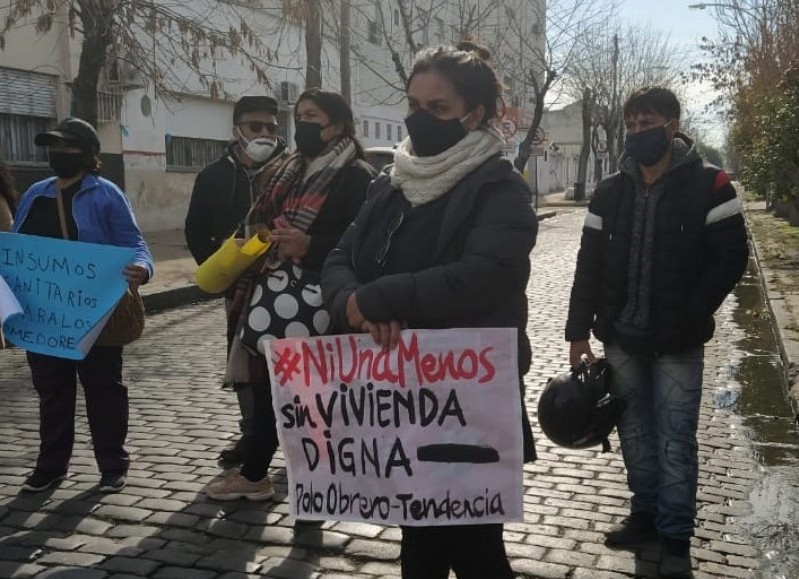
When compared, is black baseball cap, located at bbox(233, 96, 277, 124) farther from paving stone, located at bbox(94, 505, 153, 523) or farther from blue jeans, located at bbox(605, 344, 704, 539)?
blue jeans, located at bbox(605, 344, 704, 539)

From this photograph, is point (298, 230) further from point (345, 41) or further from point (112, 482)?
point (345, 41)

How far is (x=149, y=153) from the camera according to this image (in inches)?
821

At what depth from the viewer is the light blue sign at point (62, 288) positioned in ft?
15.2

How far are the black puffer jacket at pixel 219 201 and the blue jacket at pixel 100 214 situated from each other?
1.26ft

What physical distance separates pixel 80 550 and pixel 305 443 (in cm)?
163

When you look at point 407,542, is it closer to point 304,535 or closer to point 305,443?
point 305,443

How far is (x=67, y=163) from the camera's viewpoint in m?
4.67

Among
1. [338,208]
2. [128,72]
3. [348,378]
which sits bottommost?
[348,378]

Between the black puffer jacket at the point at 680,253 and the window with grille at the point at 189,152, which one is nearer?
the black puffer jacket at the point at 680,253

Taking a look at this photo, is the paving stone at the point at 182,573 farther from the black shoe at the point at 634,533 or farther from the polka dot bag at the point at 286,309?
the black shoe at the point at 634,533

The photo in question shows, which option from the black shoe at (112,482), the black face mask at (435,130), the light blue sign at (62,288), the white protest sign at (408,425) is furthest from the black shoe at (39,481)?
the black face mask at (435,130)

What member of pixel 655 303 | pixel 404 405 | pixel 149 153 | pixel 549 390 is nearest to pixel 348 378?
pixel 404 405

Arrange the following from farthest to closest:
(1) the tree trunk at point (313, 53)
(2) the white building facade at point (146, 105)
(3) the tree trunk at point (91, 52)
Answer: (2) the white building facade at point (146, 105) < (1) the tree trunk at point (313, 53) < (3) the tree trunk at point (91, 52)

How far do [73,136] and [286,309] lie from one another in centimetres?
150
